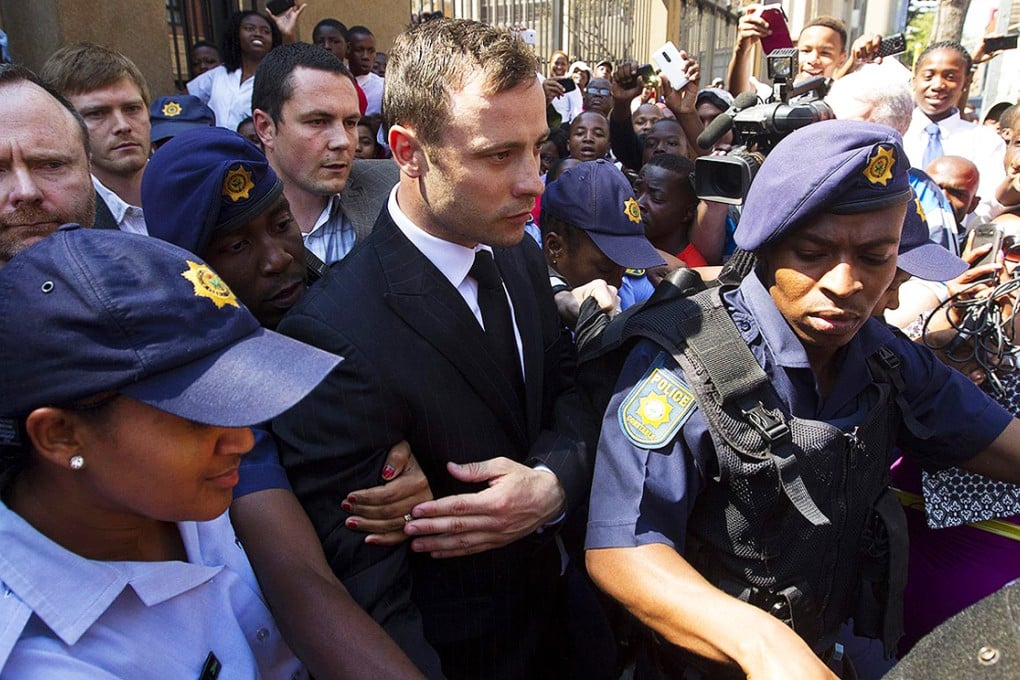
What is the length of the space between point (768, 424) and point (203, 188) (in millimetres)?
1420

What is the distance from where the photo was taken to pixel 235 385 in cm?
109

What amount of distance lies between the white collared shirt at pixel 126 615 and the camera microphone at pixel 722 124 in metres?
1.89

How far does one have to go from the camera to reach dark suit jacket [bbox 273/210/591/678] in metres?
1.47

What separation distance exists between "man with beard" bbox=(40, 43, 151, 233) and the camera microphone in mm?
2145

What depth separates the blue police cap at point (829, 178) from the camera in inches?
57.9

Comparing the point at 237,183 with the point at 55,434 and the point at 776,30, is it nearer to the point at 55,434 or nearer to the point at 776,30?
the point at 55,434

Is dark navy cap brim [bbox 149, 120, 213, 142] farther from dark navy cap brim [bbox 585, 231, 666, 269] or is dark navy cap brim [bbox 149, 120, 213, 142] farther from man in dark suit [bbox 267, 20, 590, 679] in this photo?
man in dark suit [bbox 267, 20, 590, 679]

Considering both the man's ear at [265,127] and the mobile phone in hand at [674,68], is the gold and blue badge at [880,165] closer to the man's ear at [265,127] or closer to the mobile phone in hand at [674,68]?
the man's ear at [265,127]

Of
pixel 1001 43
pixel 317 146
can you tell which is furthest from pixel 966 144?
pixel 317 146

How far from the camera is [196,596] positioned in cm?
126

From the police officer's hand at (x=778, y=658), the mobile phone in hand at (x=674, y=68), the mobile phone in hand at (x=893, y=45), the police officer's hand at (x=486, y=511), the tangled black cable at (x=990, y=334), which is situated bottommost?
the police officer's hand at (x=778, y=658)

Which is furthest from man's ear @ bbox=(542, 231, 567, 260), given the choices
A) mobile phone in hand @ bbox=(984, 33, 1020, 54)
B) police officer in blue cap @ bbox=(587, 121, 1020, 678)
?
mobile phone in hand @ bbox=(984, 33, 1020, 54)

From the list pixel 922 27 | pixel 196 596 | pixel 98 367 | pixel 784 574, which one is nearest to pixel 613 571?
pixel 784 574

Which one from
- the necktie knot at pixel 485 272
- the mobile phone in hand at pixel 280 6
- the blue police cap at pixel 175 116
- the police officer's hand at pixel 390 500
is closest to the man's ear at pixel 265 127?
the blue police cap at pixel 175 116
